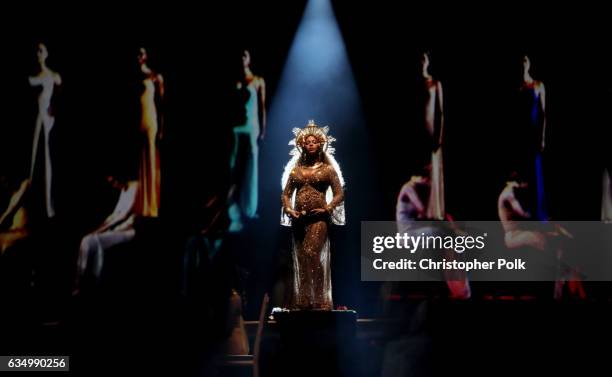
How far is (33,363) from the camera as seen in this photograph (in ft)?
14.4

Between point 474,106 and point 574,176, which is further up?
point 474,106

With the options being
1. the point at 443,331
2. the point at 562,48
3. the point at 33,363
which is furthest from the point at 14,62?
the point at 443,331

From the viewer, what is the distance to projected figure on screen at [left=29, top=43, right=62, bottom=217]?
322 inches

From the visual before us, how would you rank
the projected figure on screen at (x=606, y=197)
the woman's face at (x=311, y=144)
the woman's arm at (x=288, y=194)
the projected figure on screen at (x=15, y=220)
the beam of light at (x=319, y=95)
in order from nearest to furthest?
1. the woman's arm at (x=288, y=194)
2. the woman's face at (x=311, y=144)
3. the projected figure on screen at (x=15, y=220)
4. the beam of light at (x=319, y=95)
5. the projected figure on screen at (x=606, y=197)

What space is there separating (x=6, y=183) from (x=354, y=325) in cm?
514

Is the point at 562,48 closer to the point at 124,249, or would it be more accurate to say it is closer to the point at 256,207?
the point at 256,207

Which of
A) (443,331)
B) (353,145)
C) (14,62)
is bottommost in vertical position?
(443,331)

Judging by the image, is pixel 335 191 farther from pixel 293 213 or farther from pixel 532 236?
pixel 532 236

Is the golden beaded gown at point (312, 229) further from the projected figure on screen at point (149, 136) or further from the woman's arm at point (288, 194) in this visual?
the projected figure on screen at point (149, 136)

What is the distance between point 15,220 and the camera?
8.09m

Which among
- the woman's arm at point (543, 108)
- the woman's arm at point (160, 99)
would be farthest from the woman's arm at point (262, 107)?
the woman's arm at point (543, 108)

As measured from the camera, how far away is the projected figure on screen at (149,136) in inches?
325

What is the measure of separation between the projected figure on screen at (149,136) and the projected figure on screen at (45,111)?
101cm

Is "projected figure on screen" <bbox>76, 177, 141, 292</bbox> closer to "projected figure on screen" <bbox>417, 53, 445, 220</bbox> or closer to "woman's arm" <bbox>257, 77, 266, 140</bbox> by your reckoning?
"woman's arm" <bbox>257, 77, 266, 140</bbox>
